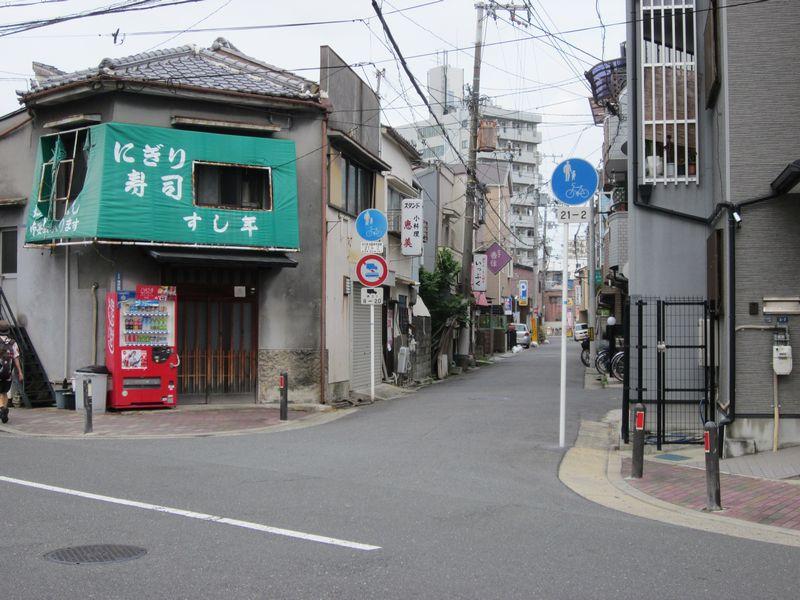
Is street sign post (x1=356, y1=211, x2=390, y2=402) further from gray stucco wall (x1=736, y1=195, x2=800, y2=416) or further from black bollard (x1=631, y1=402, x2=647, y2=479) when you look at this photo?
black bollard (x1=631, y1=402, x2=647, y2=479)

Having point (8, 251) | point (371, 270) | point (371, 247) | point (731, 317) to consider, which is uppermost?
point (371, 247)

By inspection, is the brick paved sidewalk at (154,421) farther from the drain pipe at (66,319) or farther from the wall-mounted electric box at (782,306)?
the wall-mounted electric box at (782,306)

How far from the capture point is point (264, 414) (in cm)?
1606

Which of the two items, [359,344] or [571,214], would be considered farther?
[359,344]

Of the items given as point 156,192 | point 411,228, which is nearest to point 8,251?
point 156,192

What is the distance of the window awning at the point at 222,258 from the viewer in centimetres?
1602

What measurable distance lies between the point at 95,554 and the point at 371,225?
13.1m

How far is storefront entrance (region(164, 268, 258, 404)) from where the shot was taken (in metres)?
17.2

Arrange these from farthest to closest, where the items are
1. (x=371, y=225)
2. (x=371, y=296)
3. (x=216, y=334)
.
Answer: (x=371, y=225)
(x=371, y=296)
(x=216, y=334)

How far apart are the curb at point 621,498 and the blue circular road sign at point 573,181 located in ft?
12.5

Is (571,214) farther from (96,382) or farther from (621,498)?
(96,382)

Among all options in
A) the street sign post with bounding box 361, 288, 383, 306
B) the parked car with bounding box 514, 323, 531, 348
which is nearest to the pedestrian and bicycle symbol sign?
the street sign post with bounding box 361, 288, 383, 306

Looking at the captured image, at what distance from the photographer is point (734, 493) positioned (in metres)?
8.90

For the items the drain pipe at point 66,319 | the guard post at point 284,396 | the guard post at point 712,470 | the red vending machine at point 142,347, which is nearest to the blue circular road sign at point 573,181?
the guard post at point 712,470
